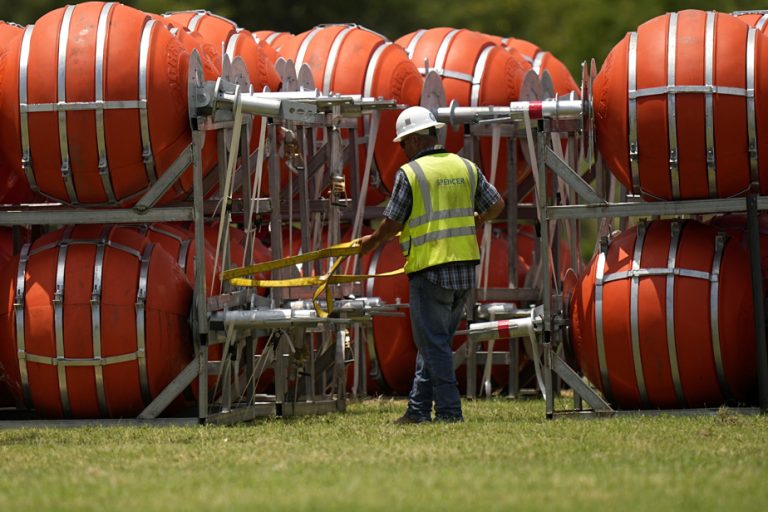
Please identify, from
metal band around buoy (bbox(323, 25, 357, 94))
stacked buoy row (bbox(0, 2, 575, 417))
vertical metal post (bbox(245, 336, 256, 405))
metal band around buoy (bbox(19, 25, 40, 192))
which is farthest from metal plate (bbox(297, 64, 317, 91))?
metal band around buoy (bbox(19, 25, 40, 192))

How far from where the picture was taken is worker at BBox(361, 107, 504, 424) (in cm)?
1083

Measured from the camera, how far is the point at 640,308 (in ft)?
35.8

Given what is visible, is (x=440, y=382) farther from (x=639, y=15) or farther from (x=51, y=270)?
(x=639, y=15)

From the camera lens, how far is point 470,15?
3145 cm

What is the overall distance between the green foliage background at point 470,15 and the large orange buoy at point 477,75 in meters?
12.2

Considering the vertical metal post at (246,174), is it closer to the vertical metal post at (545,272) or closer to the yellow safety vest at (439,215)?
the yellow safety vest at (439,215)

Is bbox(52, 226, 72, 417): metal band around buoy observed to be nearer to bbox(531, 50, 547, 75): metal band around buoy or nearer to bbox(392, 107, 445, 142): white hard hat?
bbox(392, 107, 445, 142): white hard hat

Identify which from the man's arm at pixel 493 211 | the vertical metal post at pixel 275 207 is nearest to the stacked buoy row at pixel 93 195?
the vertical metal post at pixel 275 207

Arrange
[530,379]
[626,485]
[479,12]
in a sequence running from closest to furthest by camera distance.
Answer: [626,485] → [530,379] → [479,12]

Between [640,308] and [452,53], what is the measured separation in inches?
188

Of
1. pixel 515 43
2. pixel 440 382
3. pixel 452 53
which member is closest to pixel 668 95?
pixel 440 382

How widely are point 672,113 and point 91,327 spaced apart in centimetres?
A: 390

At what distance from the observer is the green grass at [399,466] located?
24.8ft

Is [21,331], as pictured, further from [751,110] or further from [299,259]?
[751,110]
